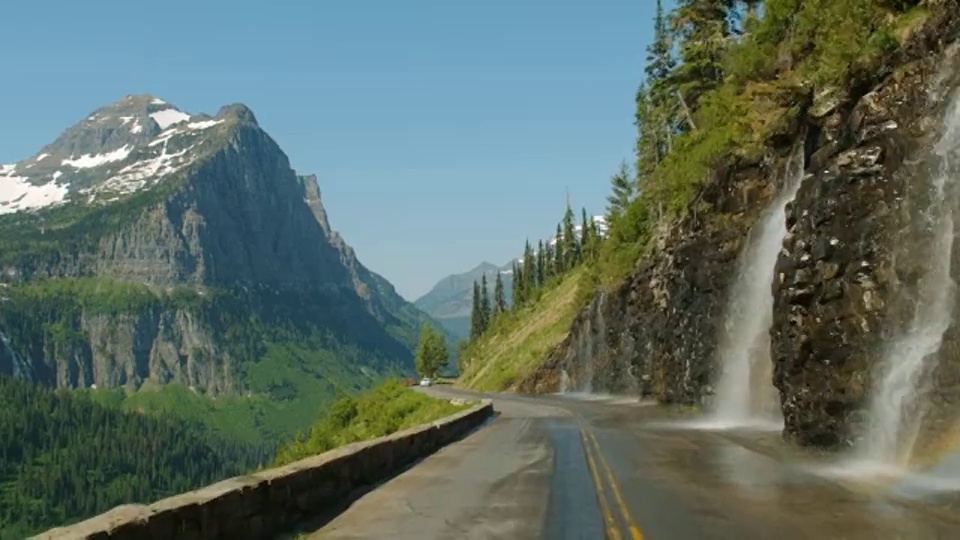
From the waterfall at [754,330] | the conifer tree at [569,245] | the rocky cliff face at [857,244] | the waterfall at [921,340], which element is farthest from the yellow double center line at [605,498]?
the conifer tree at [569,245]

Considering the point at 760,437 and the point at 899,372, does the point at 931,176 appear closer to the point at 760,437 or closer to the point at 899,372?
the point at 899,372

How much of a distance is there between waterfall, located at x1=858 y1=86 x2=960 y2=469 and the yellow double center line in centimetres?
606

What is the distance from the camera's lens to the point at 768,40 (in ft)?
137

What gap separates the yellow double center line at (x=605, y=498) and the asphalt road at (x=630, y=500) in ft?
0.09

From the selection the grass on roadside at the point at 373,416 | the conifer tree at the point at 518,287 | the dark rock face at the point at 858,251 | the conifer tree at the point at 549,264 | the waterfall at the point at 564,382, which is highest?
the conifer tree at the point at 549,264

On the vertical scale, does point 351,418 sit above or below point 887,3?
below

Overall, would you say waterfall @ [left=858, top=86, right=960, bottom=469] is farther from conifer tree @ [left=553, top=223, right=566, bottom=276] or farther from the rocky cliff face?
conifer tree @ [left=553, top=223, right=566, bottom=276]

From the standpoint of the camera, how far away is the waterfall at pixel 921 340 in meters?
18.8

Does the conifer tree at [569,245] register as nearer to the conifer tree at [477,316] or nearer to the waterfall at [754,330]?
the conifer tree at [477,316]

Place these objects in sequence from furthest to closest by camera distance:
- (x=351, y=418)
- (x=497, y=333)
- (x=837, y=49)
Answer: (x=497, y=333), (x=351, y=418), (x=837, y=49)

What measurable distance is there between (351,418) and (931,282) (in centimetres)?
6830

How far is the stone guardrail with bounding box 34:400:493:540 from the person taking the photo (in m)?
9.16

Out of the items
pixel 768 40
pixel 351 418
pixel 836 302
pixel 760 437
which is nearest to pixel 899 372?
pixel 836 302

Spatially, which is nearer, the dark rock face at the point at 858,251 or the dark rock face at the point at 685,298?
the dark rock face at the point at 858,251
